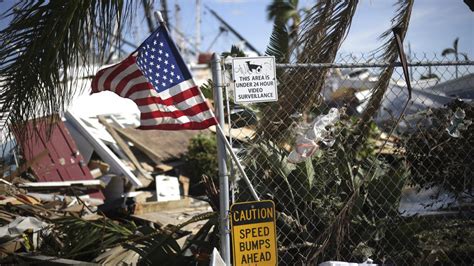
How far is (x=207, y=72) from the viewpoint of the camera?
2955 centimetres

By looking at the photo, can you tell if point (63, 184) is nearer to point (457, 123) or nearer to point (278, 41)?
point (278, 41)

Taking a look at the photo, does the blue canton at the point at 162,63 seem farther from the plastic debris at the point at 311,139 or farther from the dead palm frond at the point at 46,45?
the plastic debris at the point at 311,139

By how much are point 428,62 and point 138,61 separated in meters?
2.45

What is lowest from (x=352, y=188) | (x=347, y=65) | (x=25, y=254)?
(x=25, y=254)

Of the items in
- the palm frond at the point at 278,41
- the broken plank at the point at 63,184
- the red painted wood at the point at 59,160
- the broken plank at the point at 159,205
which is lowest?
the broken plank at the point at 159,205

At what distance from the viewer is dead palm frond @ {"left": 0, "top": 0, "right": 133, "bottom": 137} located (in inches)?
163

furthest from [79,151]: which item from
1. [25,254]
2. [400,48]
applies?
[400,48]

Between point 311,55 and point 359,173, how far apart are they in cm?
126

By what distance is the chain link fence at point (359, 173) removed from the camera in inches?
181

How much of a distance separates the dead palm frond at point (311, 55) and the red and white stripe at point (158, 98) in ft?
4.12

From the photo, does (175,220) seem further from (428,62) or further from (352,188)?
(428,62)

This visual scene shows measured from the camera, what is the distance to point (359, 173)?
5.01 metres

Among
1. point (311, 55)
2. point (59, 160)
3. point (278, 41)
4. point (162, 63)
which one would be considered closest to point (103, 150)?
point (59, 160)

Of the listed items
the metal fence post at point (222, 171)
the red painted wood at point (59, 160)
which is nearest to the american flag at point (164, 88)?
the metal fence post at point (222, 171)
